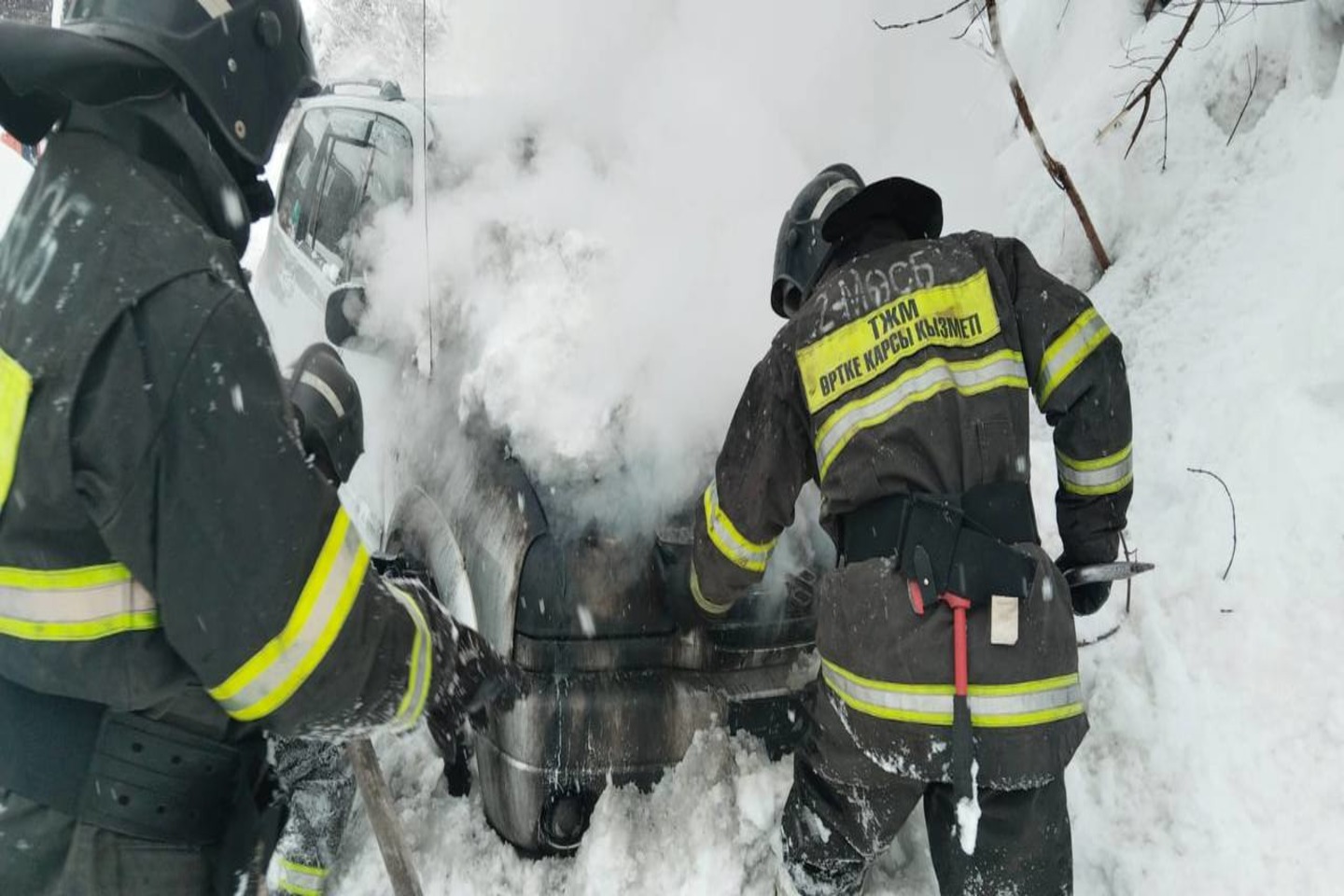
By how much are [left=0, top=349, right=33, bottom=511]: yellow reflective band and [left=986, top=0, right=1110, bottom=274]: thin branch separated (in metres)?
3.75

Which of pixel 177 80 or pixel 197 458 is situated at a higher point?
pixel 177 80

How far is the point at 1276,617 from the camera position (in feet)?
8.87

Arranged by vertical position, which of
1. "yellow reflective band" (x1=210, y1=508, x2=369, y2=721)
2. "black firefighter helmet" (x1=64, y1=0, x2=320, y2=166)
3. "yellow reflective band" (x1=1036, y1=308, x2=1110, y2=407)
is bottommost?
"yellow reflective band" (x1=1036, y1=308, x2=1110, y2=407)

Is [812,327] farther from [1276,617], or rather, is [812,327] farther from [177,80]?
[1276,617]

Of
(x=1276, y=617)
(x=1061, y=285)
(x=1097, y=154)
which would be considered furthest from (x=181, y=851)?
(x=1097, y=154)

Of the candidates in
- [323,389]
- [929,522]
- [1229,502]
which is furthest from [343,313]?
[1229,502]

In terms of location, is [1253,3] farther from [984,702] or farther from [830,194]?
[984,702]

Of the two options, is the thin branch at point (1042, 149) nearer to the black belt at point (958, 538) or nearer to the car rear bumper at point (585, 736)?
the black belt at point (958, 538)

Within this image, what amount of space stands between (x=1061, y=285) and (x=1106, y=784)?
1478mm

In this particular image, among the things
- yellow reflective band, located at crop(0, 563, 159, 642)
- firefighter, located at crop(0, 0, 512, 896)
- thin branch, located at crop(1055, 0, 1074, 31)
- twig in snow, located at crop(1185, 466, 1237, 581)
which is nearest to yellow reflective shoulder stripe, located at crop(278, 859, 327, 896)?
firefighter, located at crop(0, 0, 512, 896)

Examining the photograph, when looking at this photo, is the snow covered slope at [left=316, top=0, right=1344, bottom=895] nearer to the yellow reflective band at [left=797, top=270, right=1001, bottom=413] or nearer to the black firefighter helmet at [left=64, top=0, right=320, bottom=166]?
the yellow reflective band at [left=797, top=270, right=1001, bottom=413]

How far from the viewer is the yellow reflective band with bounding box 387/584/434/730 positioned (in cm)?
155

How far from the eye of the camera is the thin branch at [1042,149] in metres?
3.80

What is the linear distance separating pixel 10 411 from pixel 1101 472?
2344mm
